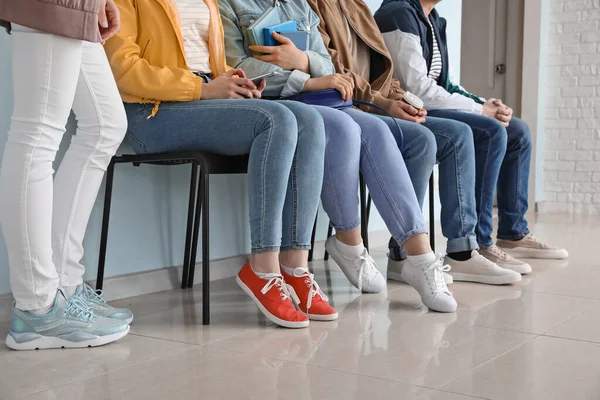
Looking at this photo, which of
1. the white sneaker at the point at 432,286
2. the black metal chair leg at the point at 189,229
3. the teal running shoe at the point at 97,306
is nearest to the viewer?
the teal running shoe at the point at 97,306

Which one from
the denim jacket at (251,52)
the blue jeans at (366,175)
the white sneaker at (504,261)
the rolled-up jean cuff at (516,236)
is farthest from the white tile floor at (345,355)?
the rolled-up jean cuff at (516,236)

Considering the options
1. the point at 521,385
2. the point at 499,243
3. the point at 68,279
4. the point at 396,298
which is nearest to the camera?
the point at 521,385

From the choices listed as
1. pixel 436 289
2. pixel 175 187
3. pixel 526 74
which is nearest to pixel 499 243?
pixel 436 289

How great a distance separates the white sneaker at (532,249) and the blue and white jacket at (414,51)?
1.75ft

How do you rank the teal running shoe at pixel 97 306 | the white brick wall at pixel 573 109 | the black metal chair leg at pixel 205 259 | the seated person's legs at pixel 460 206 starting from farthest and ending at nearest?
the white brick wall at pixel 573 109, the seated person's legs at pixel 460 206, the black metal chair leg at pixel 205 259, the teal running shoe at pixel 97 306

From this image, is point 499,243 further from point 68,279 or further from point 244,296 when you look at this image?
point 68,279

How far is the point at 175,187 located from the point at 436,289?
0.87 meters

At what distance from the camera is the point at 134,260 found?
7.18ft

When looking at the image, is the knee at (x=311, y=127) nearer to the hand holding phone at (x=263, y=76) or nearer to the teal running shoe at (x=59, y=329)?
the hand holding phone at (x=263, y=76)

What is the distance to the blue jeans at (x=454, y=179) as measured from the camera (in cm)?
229

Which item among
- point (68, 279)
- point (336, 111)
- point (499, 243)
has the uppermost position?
point (336, 111)

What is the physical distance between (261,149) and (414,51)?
113 centimetres

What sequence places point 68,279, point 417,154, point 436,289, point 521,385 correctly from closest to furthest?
1. point 521,385
2. point 68,279
3. point 436,289
4. point 417,154

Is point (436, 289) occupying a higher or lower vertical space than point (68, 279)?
lower
